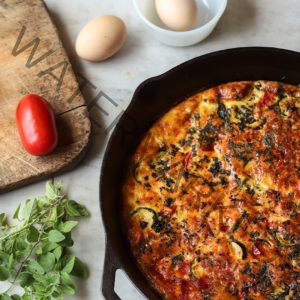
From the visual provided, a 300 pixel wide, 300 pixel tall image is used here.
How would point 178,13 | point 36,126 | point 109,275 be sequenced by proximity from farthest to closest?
1. point 178,13
2. point 36,126
3. point 109,275

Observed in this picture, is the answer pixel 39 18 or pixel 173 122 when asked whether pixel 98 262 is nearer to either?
pixel 173 122

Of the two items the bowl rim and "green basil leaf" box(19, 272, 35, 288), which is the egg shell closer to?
the bowl rim

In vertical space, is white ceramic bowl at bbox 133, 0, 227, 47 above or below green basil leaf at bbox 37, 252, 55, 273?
above

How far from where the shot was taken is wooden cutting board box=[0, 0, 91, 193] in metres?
2.89

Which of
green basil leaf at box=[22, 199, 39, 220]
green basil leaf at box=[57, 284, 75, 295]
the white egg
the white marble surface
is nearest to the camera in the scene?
green basil leaf at box=[57, 284, 75, 295]

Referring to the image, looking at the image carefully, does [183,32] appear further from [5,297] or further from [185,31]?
[5,297]

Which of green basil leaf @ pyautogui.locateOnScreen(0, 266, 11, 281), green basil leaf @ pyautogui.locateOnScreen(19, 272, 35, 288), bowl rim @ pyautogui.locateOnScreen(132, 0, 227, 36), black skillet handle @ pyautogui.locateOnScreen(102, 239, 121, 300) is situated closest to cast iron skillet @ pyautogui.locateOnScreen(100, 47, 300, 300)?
black skillet handle @ pyautogui.locateOnScreen(102, 239, 121, 300)

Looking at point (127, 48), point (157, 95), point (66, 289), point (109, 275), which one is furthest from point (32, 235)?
point (127, 48)

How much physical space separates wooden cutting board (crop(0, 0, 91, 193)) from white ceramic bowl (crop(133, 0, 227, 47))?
528mm

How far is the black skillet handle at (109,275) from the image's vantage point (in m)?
2.54

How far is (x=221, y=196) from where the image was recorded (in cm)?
257

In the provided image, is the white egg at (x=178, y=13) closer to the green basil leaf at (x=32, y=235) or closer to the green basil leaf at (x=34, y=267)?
the green basil leaf at (x=32, y=235)

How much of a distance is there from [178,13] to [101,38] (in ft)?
1.48

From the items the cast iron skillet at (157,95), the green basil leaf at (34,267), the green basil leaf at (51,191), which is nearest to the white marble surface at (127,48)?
the green basil leaf at (51,191)
